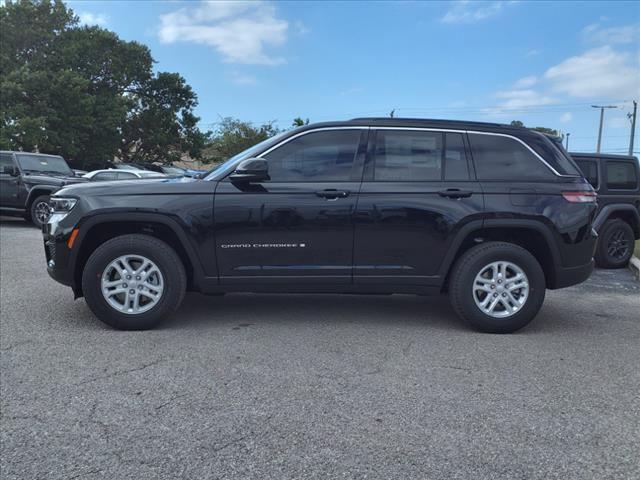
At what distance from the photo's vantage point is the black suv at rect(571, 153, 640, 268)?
8.17 metres

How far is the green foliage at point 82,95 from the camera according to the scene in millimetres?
26672

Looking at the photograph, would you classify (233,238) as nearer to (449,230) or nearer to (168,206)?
(168,206)

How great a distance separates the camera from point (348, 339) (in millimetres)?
4422

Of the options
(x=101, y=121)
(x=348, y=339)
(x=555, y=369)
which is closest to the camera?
(x=555, y=369)

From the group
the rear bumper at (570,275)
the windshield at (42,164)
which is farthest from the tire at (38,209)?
the rear bumper at (570,275)

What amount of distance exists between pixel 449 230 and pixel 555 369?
4.61 ft

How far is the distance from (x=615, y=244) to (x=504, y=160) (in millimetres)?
4833

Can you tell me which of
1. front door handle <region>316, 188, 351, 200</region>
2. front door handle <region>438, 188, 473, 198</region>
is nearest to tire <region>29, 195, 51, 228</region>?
front door handle <region>316, 188, 351, 200</region>

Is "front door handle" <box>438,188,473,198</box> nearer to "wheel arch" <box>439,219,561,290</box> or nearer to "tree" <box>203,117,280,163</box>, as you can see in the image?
"wheel arch" <box>439,219,561,290</box>

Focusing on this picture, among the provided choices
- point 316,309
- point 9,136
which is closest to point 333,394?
point 316,309

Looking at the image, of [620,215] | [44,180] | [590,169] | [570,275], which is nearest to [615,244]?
[620,215]

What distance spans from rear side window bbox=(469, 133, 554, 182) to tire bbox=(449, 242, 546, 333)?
2.11ft

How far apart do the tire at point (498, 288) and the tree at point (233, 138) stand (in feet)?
162

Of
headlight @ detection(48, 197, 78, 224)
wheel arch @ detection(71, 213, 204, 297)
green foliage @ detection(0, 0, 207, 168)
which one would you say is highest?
green foliage @ detection(0, 0, 207, 168)
